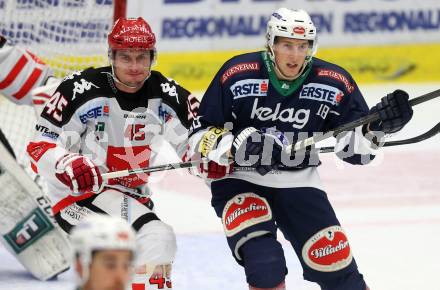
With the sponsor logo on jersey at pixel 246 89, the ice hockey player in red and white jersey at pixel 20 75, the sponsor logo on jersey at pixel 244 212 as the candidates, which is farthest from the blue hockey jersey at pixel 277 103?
the ice hockey player in red and white jersey at pixel 20 75

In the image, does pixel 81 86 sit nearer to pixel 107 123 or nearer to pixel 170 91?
pixel 107 123

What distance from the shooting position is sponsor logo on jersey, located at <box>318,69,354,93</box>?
426 cm

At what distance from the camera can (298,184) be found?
4254 millimetres

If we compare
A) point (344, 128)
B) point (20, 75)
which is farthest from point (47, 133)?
point (20, 75)

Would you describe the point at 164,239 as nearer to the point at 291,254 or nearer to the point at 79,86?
the point at 79,86

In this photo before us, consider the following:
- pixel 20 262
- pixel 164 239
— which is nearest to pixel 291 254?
pixel 20 262

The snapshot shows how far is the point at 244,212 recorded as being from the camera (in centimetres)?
416

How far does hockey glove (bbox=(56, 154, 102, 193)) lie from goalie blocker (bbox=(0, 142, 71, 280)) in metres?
1.21

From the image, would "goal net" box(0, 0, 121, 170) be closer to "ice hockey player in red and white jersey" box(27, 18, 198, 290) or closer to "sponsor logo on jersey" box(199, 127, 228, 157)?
"ice hockey player in red and white jersey" box(27, 18, 198, 290)

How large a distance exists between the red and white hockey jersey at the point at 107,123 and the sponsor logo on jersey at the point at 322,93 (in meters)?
0.47

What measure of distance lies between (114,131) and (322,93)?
796 millimetres

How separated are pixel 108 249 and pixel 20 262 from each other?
9.76 feet

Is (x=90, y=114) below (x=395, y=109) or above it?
below

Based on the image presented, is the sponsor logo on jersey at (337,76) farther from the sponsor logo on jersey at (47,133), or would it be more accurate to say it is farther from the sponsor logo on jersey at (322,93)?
the sponsor logo on jersey at (47,133)
